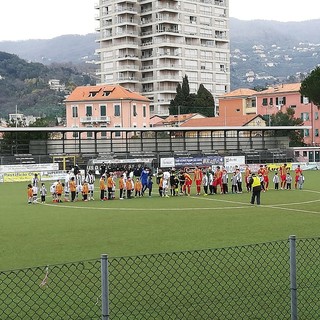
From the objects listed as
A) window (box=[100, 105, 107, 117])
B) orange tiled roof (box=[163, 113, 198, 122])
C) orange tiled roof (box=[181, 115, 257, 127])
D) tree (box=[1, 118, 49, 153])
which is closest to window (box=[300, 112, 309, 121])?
orange tiled roof (box=[181, 115, 257, 127])

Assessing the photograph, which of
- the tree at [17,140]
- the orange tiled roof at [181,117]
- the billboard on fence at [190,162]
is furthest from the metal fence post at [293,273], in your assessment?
the orange tiled roof at [181,117]

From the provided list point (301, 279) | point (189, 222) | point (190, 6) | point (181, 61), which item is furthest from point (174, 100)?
point (301, 279)

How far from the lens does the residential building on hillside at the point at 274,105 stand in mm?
97375

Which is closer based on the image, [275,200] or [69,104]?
[275,200]

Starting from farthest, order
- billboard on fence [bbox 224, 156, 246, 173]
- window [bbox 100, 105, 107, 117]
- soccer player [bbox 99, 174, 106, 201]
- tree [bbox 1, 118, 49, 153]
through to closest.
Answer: window [bbox 100, 105, 107, 117] < tree [bbox 1, 118, 49, 153] < billboard on fence [bbox 224, 156, 246, 173] < soccer player [bbox 99, 174, 106, 201]

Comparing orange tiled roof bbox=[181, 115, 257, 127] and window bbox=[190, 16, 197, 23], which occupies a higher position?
window bbox=[190, 16, 197, 23]

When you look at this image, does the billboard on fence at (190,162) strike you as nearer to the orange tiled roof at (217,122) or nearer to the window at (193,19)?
the orange tiled roof at (217,122)

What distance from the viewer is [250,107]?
360 ft

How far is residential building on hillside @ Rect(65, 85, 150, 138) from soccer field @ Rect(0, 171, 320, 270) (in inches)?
2349

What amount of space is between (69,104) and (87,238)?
80559 millimetres

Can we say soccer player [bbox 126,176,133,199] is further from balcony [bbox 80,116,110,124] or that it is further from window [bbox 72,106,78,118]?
window [bbox 72,106,78,118]

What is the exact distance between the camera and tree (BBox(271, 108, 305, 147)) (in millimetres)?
89188

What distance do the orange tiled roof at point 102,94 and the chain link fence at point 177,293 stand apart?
3254 inches

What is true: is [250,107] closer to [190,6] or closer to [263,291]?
[190,6]
